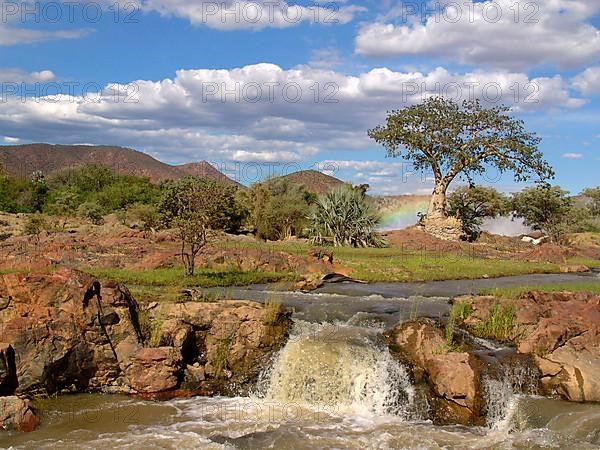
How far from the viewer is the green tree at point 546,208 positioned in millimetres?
50906

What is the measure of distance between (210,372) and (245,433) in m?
2.81

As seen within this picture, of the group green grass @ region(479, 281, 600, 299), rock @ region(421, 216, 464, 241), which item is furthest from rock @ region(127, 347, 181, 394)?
rock @ region(421, 216, 464, 241)

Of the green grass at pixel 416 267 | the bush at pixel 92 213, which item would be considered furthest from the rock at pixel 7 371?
the bush at pixel 92 213

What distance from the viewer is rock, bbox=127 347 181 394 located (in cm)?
1167

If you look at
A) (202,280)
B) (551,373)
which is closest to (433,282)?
(202,280)

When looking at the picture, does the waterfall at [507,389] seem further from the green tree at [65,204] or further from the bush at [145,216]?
the green tree at [65,204]

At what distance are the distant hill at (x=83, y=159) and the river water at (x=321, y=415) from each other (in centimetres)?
11118

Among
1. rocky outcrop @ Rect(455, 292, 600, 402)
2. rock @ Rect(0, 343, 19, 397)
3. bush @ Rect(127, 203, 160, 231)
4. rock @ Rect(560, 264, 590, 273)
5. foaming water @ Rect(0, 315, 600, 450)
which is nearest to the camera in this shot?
foaming water @ Rect(0, 315, 600, 450)

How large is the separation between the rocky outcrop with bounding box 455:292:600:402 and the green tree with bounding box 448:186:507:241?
112ft

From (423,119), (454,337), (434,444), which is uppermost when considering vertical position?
(423,119)

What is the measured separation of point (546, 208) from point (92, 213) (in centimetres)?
3658

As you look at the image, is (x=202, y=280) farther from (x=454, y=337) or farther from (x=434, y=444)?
(x=434, y=444)

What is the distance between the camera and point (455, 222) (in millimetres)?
42312

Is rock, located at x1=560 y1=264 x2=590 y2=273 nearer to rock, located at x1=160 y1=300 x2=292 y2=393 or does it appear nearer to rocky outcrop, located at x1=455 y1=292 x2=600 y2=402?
rocky outcrop, located at x1=455 y1=292 x2=600 y2=402
